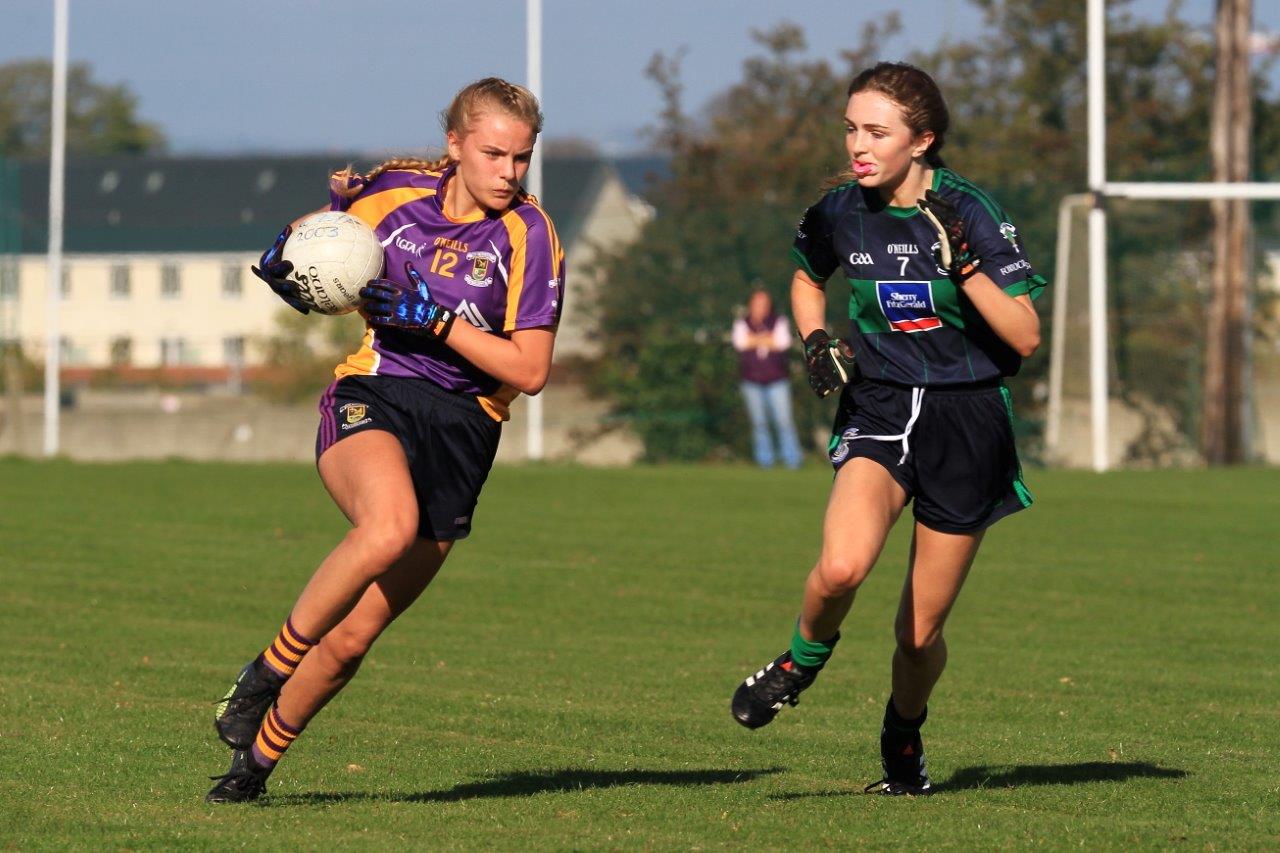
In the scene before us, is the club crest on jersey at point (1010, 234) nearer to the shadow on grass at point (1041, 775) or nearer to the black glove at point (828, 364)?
the black glove at point (828, 364)

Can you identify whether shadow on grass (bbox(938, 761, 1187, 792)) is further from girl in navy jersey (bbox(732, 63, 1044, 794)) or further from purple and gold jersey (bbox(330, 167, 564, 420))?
purple and gold jersey (bbox(330, 167, 564, 420))

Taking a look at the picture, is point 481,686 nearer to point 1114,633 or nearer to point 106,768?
point 106,768

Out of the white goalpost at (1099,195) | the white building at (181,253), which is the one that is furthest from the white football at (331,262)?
the white building at (181,253)

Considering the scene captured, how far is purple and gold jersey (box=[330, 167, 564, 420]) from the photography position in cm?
609

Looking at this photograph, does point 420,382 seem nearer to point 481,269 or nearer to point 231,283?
point 481,269

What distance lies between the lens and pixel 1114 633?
10.9 metres

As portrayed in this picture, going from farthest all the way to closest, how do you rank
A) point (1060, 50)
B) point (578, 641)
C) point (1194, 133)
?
point (1060, 50), point (1194, 133), point (578, 641)

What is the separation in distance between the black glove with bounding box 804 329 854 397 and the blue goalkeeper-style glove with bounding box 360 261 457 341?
1.13m

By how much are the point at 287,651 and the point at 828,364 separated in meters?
1.84

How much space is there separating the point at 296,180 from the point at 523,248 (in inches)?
2753

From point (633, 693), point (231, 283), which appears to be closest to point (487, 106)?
point (633, 693)

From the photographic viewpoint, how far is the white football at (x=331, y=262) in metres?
5.88

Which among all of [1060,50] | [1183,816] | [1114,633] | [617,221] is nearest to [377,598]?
[1183,816]

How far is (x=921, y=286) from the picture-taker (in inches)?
245
